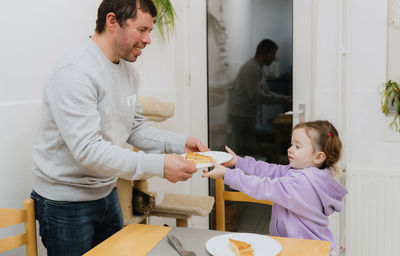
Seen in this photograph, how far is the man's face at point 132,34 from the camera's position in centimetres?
157

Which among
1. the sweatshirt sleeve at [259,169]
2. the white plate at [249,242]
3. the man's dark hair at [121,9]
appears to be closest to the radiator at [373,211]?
the sweatshirt sleeve at [259,169]

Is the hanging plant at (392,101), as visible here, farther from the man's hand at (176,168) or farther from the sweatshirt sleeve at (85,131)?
the sweatshirt sleeve at (85,131)

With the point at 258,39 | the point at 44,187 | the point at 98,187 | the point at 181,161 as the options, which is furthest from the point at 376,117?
the point at 44,187

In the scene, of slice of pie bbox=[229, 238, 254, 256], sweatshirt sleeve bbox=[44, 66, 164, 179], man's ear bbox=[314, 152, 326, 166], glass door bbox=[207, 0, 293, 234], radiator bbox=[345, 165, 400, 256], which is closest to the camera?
slice of pie bbox=[229, 238, 254, 256]

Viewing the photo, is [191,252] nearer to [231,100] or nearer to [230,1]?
[231,100]

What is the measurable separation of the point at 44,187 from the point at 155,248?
0.52m

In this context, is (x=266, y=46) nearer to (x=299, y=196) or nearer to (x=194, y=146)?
(x=194, y=146)

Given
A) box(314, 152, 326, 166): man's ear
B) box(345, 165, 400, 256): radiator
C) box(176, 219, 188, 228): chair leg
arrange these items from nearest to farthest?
box(314, 152, 326, 166): man's ear → box(176, 219, 188, 228): chair leg → box(345, 165, 400, 256): radiator

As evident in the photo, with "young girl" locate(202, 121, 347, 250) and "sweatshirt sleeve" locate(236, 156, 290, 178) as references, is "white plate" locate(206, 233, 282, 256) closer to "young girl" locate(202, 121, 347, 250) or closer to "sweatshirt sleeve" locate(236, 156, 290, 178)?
"young girl" locate(202, 121, 347, 250)

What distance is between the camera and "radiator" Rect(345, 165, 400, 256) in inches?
98.7

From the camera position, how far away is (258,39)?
294 centimetres

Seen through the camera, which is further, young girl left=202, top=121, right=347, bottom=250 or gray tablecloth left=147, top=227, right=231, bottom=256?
young girl left=202, top=121, right=347, bottom=250

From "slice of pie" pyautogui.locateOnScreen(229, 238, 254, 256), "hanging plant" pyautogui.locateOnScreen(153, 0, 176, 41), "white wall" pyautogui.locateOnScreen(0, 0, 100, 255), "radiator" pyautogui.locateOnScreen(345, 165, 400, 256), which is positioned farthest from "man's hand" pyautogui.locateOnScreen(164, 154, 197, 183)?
"radiator" pyautogui.locateOnScreen(345, 165, 400, 256)

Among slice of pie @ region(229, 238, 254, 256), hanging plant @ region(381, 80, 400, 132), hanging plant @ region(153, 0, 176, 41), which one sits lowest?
slice of pie @ region(229, 238, 254, 256)
